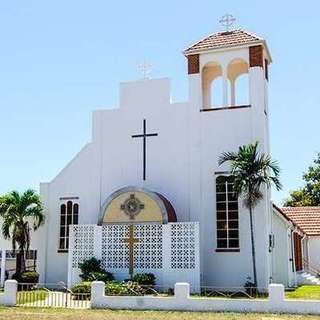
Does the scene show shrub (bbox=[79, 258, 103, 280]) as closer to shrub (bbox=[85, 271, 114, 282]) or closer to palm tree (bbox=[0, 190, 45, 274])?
shrub (bbox=[85, 271, 114, 282])

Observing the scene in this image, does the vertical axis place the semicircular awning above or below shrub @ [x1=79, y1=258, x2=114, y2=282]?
above

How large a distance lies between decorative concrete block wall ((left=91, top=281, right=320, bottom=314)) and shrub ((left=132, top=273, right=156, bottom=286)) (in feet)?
15.3

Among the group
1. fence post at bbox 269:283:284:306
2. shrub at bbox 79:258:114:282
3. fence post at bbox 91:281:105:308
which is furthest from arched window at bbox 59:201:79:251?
fence post at bbox 269:283:284:306

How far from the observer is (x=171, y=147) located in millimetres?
25922

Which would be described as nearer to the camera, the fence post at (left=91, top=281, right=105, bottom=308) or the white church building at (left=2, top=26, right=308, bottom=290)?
the fence post at (left=91, top=281, right=105, bottom=308)

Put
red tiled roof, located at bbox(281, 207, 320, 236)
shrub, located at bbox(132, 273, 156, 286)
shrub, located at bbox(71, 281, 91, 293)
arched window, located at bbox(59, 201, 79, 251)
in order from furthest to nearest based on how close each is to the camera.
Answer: red tiled roof, located at bbox(281, 207, 320, 236) → arched window, located at bbox(59, 201, 79, 251) → shrub, located at bbox(132, 273, 156, 286) → shrub, located at bbox(71, 281, 91, 293)

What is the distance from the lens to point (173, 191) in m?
25.6

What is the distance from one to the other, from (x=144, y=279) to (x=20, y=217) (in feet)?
24.2

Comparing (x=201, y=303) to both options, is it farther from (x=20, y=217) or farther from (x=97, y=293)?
(x=20, y=217)

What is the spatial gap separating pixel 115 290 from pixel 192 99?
997 centimetres

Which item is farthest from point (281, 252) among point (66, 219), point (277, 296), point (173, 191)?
point (66, 219)

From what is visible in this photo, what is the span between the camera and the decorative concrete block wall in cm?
→ 1642

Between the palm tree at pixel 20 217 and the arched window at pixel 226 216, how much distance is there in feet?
28.8

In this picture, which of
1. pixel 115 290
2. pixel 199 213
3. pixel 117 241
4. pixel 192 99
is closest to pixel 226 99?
pixel 192 99
